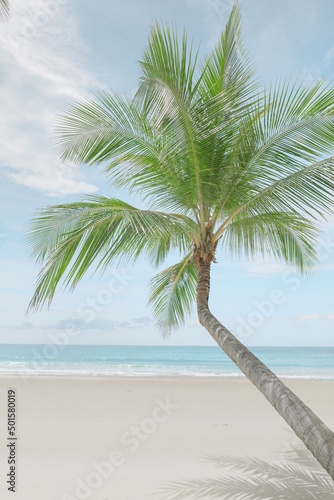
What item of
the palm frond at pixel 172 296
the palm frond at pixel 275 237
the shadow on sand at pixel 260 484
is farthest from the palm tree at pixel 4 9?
the shadow on sand at pixel 260 484

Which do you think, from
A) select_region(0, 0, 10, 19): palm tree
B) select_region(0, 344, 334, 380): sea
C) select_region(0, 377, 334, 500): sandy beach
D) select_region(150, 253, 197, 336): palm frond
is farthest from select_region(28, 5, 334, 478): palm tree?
select_region(0, 344, 334, 380): sea

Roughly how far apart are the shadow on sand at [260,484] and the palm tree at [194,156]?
58.7 inches

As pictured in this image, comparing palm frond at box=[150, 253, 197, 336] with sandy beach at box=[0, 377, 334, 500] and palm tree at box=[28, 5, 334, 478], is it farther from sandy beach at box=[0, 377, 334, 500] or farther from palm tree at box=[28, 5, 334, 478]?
palm tree at box=[28, 5, 334, 478]

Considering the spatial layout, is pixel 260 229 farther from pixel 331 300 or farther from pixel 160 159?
pixel 331 300

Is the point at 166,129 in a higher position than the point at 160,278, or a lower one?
lower

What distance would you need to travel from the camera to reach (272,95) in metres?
4.26

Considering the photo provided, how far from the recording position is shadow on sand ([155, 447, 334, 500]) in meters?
3.96

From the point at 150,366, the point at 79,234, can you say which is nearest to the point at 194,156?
the point at 79,234

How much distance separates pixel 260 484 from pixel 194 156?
337cm

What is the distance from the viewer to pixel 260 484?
426 centimetres

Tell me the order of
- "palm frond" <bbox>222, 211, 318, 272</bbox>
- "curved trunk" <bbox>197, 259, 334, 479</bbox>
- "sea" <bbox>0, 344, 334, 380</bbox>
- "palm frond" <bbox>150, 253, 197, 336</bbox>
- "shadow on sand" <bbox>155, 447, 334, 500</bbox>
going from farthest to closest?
"sea" <bbox>0, 344, 334, 380</bbox>, "palm frond" <bbox>150, 253, 197, 336</bbox>, "palm frond" <bbox>222, 211, 318, 272</bbox>, "shadow on sand" <bbox>155, 447, 334, 500</bbox>, "curved trunk" <bbox>197, 259, 334, 479</bbox>

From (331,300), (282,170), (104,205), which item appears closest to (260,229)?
(282,170)

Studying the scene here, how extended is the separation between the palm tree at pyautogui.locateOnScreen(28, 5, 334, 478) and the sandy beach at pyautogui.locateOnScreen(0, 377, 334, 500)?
71.5 inches

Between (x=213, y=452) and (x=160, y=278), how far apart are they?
301cm
